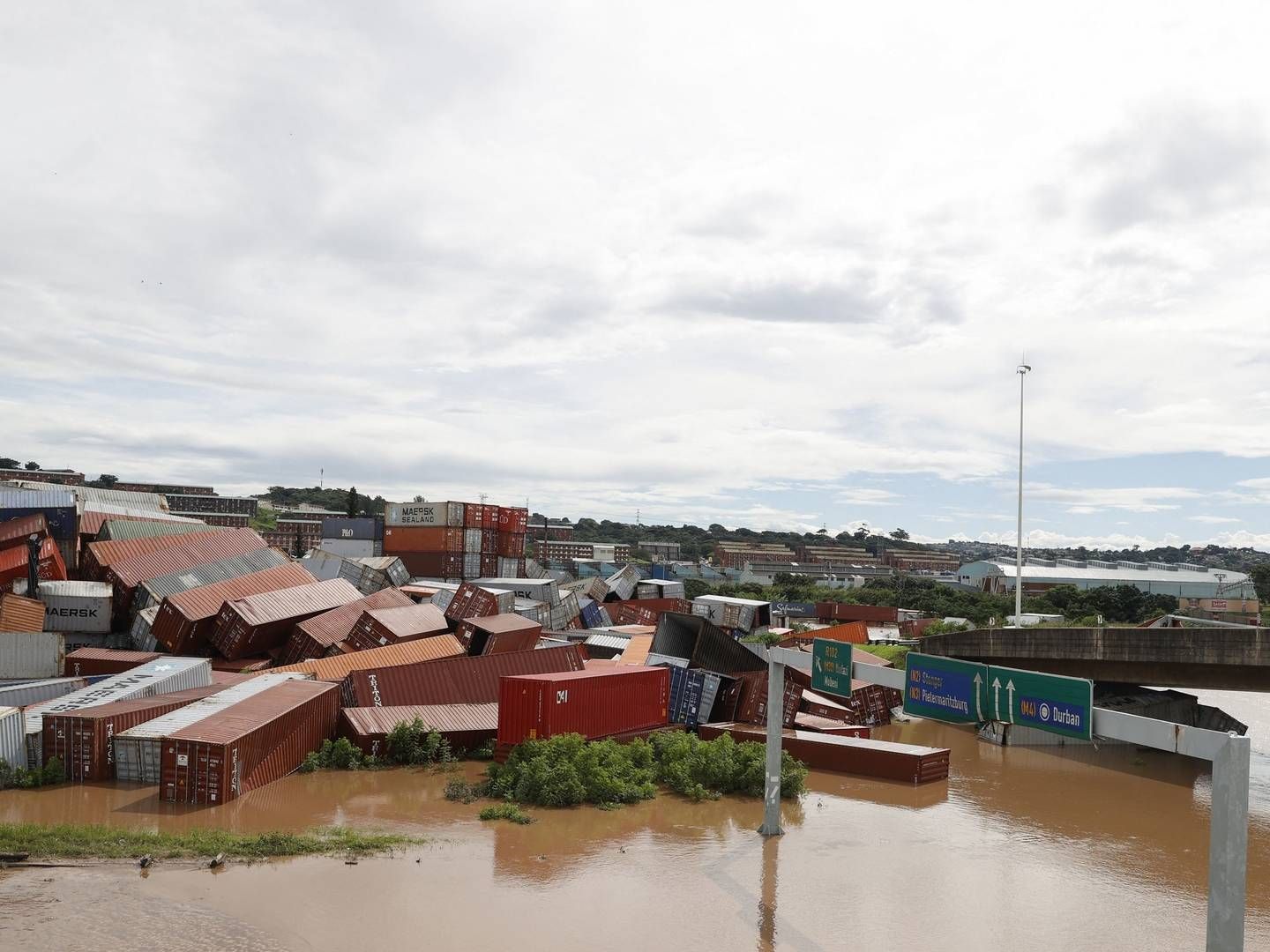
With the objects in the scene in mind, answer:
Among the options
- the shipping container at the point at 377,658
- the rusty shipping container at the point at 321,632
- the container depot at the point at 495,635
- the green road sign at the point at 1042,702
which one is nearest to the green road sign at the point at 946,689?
the green road sign at the point at 1042,702

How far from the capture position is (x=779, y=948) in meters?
A: 16.5

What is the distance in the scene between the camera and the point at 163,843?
20.1 metres

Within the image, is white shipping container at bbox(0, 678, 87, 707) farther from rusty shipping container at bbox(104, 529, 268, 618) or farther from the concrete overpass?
the concrete overpass

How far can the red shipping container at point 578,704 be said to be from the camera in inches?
1110

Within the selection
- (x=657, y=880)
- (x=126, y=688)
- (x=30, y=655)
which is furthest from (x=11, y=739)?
(x=657, y=880)

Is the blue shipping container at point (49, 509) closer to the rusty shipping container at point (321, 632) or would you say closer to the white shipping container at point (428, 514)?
the rusty shipping container at point (321, 632)

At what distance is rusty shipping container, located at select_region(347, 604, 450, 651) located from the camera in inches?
1526

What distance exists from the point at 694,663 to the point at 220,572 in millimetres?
24156

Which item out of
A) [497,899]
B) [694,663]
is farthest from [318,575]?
[497,899]

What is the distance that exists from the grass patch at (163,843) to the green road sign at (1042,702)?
1390 centimetres

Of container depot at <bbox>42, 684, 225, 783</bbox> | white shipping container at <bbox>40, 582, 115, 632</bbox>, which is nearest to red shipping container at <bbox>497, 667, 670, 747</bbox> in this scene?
container depot at <bbox>42, 684, 225, 783</bbox>

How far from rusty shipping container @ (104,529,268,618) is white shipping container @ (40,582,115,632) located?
3.39ft

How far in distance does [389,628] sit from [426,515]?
1464 inches

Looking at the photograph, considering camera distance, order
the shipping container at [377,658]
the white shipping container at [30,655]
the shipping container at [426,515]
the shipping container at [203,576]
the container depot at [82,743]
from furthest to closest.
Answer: the shipping container at [426,515] → the shipping container at [203,576] → the shipping container at [377,658] → the white shipping container at [30,655] → the container depot at [82,743]
